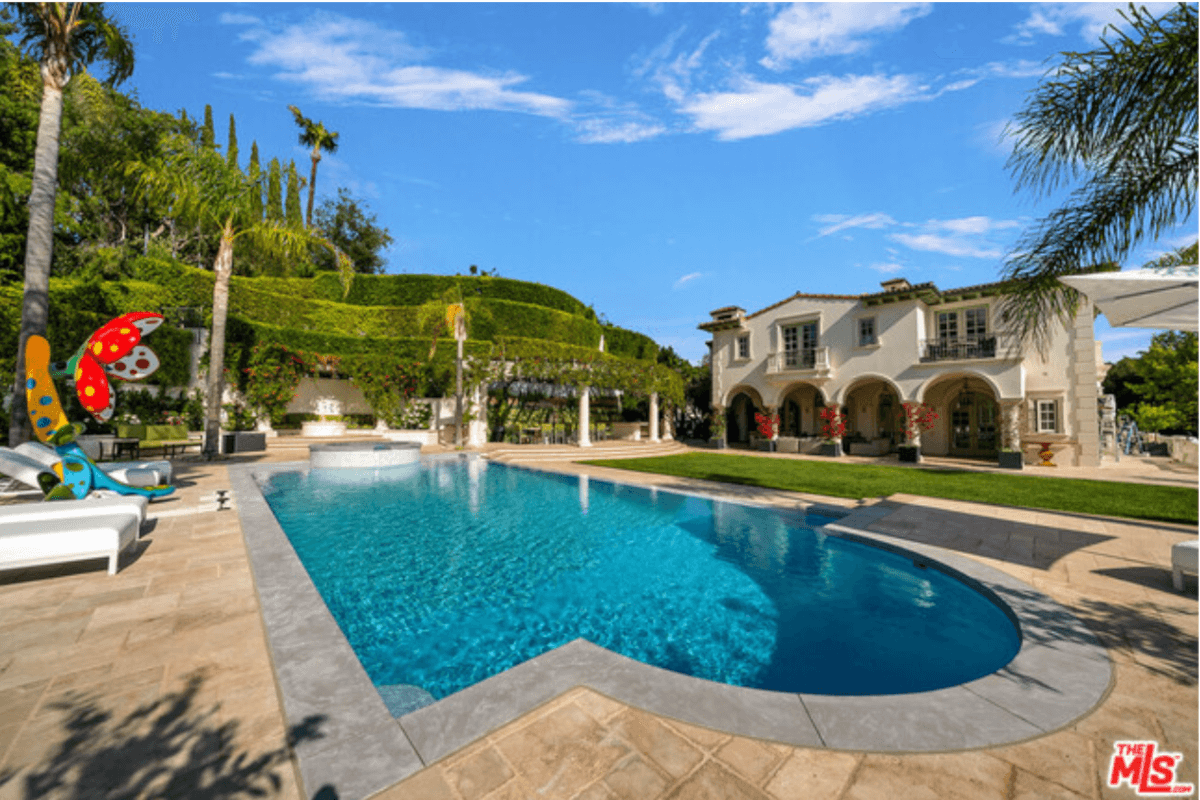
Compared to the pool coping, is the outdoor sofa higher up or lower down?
higher up

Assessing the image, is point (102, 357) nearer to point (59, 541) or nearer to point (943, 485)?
point (59, 541)

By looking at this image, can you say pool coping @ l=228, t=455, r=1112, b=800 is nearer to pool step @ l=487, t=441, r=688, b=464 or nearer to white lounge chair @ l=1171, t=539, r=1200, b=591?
white lounge chair @ l=1171, t=539, r=1200, b=591

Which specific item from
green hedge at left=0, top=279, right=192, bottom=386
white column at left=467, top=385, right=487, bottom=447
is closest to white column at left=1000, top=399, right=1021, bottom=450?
white column at left=467, top=385, right=487, bottom=447

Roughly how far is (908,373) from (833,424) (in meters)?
3.74

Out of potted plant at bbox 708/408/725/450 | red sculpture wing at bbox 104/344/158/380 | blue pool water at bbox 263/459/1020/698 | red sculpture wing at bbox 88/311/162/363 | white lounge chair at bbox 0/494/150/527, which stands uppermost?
red sculpture wing at bbox 88/311/162/363

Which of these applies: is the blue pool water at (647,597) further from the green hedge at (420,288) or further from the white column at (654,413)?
the green hedge at (420,288)

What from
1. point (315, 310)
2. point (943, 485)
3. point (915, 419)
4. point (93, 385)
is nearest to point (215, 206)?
point (315, 310)

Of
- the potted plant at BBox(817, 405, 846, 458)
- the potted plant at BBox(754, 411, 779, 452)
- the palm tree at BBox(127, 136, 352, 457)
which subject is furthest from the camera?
the potted plant at BBox(754, 411, 779, 452)

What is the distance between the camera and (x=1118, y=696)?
2818mm

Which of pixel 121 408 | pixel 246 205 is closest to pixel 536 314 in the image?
pixel 246 205

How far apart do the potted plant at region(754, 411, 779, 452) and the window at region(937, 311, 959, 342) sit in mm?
7834

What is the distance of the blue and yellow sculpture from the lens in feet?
22.3

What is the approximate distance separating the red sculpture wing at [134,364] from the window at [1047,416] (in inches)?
A: 1057

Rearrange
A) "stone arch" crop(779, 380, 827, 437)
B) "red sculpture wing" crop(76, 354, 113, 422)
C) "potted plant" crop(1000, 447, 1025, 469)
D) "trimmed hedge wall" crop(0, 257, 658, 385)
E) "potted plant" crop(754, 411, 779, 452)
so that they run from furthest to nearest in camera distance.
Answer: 1. "stone arch" crop(779, 380, 827, 437)
2. "potted plant" crop(754, 411, 779, 452)
3. "potted plant" crop(1000, 447, 1025, 469)
4. "trimmed hedge wall" crop(0, 257, 658, 385)
5. "red sculpture wing" crop(76, 354, 113, 422)
